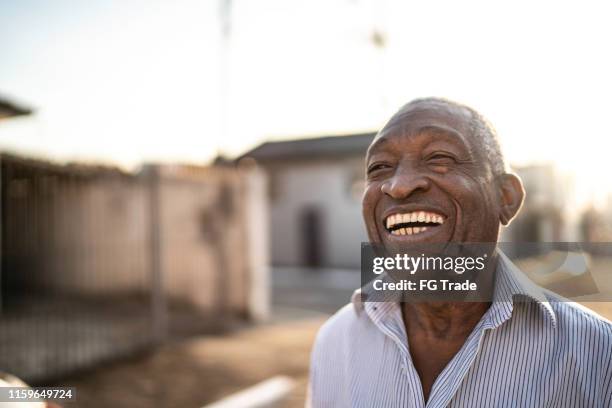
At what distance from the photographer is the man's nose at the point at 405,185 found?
4.54 feet

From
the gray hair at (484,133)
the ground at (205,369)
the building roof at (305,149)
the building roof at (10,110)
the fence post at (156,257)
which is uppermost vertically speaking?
the building roof at (305,149)

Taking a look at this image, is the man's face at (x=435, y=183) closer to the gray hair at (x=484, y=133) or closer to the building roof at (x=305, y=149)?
the gray hair at (x=484, y=133)

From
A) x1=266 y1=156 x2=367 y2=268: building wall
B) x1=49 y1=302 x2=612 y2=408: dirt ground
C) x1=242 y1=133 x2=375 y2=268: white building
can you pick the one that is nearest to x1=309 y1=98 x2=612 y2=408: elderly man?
x1=49 y1=302 x2=612 y2=408: dirt ground

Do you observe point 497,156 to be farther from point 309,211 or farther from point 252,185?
point 309,211

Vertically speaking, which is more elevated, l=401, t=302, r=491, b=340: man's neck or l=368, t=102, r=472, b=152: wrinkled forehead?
l=368, t=102, r=472, b=152: wrinkled forehead

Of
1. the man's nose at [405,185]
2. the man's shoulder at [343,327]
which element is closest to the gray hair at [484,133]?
the man's nose at [405,185]

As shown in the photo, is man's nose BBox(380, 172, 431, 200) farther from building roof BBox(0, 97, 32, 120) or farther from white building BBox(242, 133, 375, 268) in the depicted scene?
white building BBox(242, 133, 375, 268)

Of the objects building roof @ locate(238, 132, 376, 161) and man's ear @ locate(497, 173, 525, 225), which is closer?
man's ear @ locate(497, 173, 525, 225)

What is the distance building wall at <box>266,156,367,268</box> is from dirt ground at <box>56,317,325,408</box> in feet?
32.7

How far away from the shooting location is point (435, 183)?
55.0 inches

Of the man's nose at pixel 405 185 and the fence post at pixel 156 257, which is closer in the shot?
the man's nose at pixel 405 185

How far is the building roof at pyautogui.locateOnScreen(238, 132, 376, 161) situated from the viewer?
1601 cm

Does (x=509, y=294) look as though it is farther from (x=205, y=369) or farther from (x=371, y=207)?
(x=205, y=369)

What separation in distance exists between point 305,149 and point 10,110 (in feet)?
41.7
